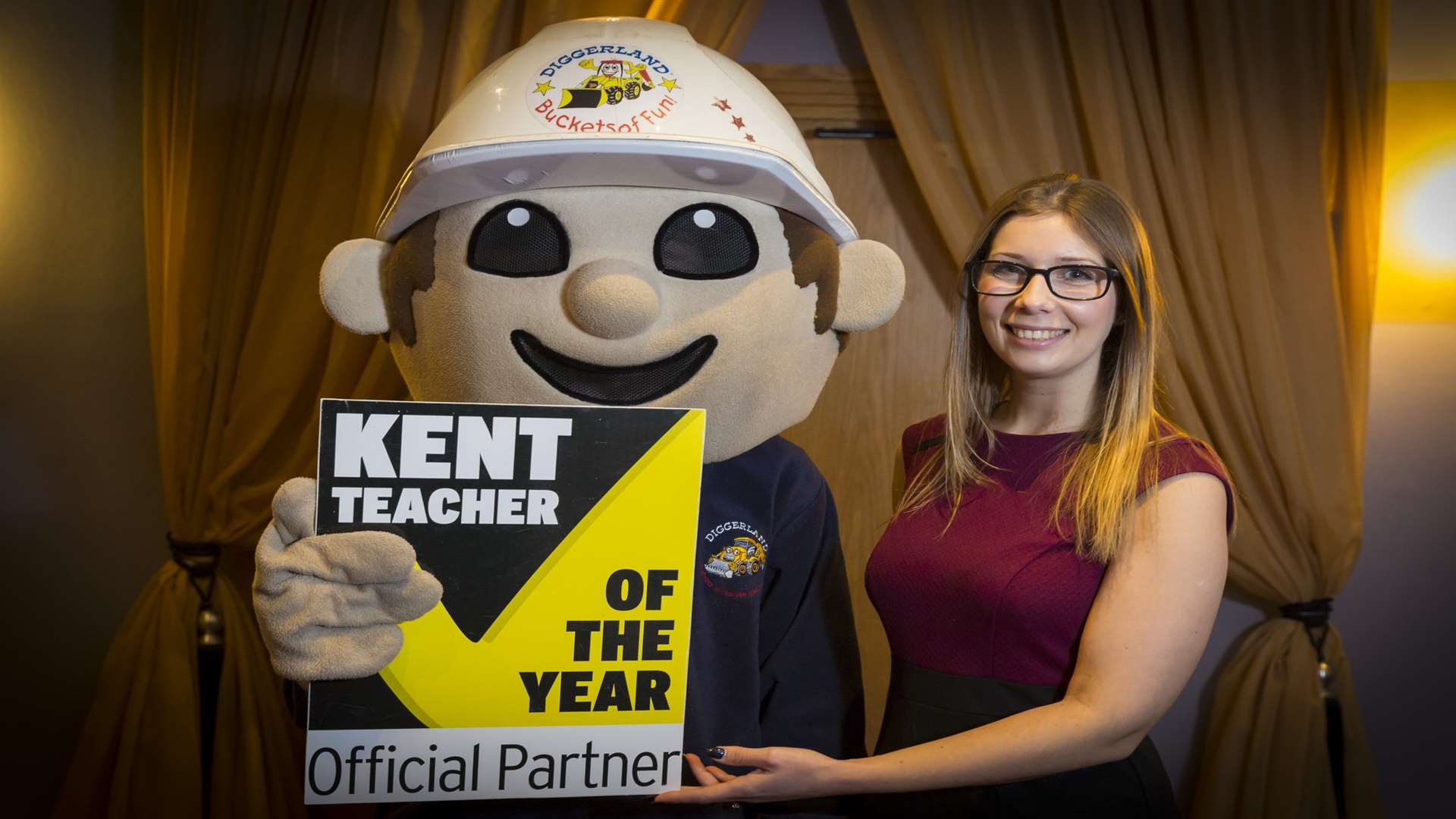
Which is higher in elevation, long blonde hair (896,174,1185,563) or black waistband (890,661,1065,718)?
long blonde hair (896,174,1185,563)

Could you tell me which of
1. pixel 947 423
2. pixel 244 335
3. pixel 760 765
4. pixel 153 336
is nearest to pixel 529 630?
pixel 760 765

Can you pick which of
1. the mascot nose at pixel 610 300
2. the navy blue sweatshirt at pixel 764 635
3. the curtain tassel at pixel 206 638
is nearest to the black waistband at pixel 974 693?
the navy blue sweatshirt at pixel 764 635

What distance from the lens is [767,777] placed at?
127 centimetres

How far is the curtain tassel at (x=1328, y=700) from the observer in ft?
8.32

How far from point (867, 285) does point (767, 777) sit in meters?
0.68

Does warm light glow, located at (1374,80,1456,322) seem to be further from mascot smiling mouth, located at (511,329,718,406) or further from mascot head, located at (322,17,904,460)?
mascot smiling mouth, located at (511,329,718,406)

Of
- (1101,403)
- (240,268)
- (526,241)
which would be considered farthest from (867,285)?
(240,268)

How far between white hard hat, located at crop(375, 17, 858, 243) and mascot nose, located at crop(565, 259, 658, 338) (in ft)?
0.43

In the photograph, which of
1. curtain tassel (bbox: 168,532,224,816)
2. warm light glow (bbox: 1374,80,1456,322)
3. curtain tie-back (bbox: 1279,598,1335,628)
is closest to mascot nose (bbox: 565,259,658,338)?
curtain tassel (bbox: 168,532,224,816)

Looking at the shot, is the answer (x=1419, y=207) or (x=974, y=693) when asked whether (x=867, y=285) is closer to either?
(x=974, y=693)

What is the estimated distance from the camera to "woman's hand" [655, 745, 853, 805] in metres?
1.25

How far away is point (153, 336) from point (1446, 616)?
10.6 feet

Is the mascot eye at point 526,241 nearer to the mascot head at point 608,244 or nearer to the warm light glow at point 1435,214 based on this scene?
the mascot head at point 608,244

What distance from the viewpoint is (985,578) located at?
1413mm
